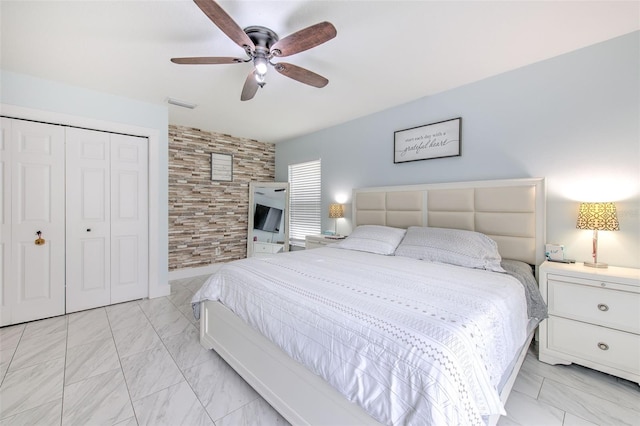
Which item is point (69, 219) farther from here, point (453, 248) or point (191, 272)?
point (453, 248)

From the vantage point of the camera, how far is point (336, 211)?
13.3 feet

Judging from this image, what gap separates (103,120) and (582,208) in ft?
16.1

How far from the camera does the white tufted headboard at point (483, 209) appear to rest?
243 centimetres

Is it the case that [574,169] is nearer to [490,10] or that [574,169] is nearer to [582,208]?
[582,208]

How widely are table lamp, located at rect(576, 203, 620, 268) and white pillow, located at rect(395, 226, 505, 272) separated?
0.63 m

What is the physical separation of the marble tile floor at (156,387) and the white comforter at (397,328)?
1.61ft

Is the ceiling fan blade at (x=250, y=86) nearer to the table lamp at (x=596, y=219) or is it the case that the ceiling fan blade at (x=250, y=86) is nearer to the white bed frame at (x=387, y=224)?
the white bed frame at (x=387, y=224)

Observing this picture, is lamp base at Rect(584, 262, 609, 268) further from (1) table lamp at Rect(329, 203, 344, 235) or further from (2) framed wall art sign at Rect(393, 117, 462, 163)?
(1) table lamp at Rect(329, 203, 344, 235)

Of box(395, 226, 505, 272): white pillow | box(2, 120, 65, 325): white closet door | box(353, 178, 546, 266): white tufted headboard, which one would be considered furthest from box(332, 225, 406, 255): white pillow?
box(2, 120, 65, 325): white closet door

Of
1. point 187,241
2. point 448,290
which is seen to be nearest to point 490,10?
point 448,290

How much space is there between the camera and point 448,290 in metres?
1.59

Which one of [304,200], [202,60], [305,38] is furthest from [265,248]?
[305,38]

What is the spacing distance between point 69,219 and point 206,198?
6.23 feet

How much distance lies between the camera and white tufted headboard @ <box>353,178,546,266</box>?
2434mm
